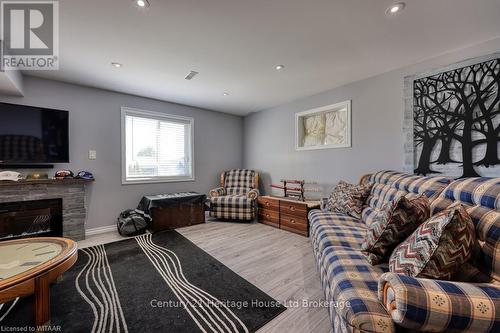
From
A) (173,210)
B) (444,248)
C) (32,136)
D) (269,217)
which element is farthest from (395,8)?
(32,136)

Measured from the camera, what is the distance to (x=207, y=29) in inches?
72.5

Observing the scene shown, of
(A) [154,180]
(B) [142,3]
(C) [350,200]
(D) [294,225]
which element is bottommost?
(D) [294,225]

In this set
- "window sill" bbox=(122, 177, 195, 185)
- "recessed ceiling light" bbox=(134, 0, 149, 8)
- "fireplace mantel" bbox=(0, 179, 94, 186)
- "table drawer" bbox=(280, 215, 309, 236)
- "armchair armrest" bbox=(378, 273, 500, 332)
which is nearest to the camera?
"armchair armrest" bbox=(378, 273, 500, 332)

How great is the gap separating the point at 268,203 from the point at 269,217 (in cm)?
25

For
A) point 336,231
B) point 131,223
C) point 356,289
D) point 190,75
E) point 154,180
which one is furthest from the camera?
point 154,180

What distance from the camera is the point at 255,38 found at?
77.9 inches

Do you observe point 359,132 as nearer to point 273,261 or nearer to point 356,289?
point 273,261

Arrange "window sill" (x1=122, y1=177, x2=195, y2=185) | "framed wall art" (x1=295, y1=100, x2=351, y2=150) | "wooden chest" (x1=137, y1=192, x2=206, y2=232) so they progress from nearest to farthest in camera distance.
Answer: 1. "framed wall art" (x1=295, y1=100, x2=351, y2=150)
2. "wooden chest" (x1=137, y1=192, x2=206, y2=232)
3. "window sill" (x1=122, y1=177, x2=195, y2=185)

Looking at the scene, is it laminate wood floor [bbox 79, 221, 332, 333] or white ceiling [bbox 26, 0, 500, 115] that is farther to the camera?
white ceiling [bbox 26, 0, 500, 115]

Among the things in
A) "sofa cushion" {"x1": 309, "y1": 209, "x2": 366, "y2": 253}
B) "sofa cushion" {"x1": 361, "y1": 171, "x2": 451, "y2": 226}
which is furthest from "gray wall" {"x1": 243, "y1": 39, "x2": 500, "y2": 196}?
"sofa cushion" {"x1": 309, "y1": 209, "x2": 366, "y2": 253}

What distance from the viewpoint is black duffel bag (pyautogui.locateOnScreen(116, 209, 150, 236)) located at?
9.96 feet

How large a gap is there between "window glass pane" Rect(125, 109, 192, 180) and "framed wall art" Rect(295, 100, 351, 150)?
2328 millimetres

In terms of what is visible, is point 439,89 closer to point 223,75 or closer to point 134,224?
point 223,75

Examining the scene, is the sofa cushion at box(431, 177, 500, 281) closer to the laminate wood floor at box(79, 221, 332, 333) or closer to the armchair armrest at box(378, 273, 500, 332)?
the armchair armrest at box(378, 273, 500, 332)
